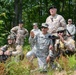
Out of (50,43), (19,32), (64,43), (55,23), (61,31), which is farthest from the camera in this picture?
(19,32)

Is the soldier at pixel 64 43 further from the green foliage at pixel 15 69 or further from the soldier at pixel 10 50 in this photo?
the green foliage at pixel 15 69

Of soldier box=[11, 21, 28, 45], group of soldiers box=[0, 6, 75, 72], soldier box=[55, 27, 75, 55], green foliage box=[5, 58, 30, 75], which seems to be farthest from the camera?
soldier box=[11, 21, 28, 45]

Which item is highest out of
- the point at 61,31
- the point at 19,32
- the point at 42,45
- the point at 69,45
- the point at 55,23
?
the point at 55,23

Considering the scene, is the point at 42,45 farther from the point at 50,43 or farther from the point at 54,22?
the point at 54,22

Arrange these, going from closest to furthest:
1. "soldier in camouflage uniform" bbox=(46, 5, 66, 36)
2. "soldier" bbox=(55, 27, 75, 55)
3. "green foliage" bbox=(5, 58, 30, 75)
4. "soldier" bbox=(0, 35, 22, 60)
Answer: "green foliage" bbox=(5, 58, 30, 75), "soldier" bbox=(55, 27, 75, 55), "soldier" bbox=(0, 35, 22, 60), "soldier in camouflage uniform" bbox=(46, 5, 66, 36)

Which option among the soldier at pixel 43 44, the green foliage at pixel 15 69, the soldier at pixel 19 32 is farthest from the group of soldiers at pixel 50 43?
the soldier at pixel 19 32

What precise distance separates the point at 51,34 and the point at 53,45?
0.33m

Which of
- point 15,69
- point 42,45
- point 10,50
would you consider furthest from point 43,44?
point 15,69

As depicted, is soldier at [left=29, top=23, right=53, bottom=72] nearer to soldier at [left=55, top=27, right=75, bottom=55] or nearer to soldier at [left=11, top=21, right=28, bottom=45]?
soldier at [left=55, top=27, right=75, bottom=55]

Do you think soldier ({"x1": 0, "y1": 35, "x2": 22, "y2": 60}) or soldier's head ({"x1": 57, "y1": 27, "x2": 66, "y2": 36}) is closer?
soldier's head ({"x1": 57, "y1": 27, "x2": 66, "y2": 36})

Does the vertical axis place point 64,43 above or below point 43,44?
above

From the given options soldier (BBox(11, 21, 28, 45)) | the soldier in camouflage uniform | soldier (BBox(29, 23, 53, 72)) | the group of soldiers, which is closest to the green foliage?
the group of soldiers

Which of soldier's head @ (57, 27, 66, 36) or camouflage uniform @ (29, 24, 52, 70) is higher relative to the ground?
soldier's head @ (57, 27, 66, 36)

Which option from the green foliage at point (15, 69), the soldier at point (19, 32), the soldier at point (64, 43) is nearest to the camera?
the green foliage at point (15, 69)
